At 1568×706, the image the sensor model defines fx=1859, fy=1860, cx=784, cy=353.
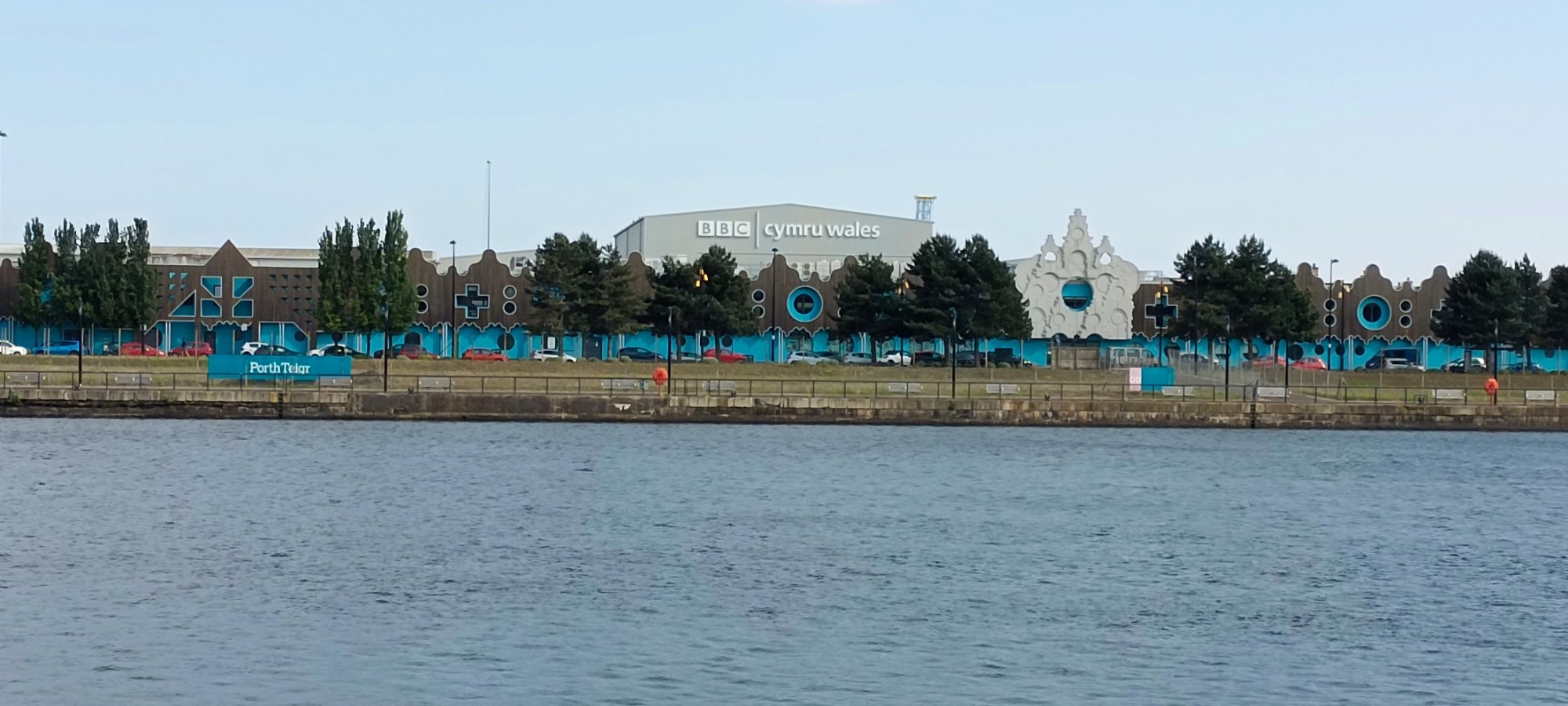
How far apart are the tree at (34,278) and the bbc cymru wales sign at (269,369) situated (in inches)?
935

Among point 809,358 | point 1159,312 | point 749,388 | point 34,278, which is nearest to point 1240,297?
point 1159,312

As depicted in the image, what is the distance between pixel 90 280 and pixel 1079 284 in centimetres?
5446

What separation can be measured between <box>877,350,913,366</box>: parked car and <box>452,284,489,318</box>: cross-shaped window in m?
22.5

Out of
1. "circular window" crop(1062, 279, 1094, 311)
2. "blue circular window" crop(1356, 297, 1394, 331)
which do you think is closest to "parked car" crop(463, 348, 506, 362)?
"circular window" crop(1062, 279, 1094, 311)

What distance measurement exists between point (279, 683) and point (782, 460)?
40583 millimetres

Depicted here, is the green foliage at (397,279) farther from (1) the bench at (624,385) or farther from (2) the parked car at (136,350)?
(1) the bench at (624,385)

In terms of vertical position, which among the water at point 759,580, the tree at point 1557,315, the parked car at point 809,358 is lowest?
the water at point 759,580

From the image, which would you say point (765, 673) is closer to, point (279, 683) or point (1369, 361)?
point (279, 683)

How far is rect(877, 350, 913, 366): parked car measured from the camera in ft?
330

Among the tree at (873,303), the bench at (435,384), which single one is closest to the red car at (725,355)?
the tree at (873,303)

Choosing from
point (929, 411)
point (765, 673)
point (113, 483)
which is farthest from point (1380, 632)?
point (929, 411)

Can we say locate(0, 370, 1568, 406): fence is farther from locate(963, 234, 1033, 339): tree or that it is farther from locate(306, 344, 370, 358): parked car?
locate(306, 344, 370, 358): parked car

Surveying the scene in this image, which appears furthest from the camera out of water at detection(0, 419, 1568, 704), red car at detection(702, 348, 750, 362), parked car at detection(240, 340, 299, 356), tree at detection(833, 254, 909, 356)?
red car at detection(702, 348, 750, 362)

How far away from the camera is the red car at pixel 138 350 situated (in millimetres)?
94956
